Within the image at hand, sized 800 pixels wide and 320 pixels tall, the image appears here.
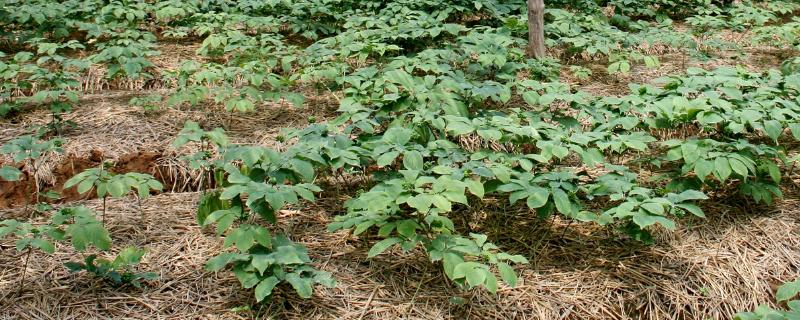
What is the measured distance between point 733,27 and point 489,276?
13.4 feet

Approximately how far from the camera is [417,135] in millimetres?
3186

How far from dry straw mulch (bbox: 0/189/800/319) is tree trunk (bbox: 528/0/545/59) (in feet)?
6.64

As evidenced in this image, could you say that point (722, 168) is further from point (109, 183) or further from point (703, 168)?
point (109, 183)

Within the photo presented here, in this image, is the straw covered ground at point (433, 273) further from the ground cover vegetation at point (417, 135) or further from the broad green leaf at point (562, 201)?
the broad green leaf at point (562, 201)

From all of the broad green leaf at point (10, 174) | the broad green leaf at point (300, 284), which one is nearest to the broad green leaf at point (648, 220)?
the broad green leaf at point (300, 284)

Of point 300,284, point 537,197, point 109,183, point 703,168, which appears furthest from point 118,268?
point 703,168

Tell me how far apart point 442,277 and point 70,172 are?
2.03 metres

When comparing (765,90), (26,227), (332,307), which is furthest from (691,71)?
(26,227)

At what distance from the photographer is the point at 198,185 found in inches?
135

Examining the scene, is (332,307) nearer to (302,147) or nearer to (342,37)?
(302,147)

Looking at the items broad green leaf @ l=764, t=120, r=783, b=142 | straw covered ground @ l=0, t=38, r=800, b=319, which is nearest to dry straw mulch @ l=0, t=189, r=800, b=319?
straw covered ground @ l=0, t=38, r=800, b=319

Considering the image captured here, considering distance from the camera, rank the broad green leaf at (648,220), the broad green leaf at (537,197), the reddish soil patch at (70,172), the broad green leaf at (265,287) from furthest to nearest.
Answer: the reddish soil patch at (70,172), the broad green leaf at (537,197), the broad green leaf at (648,220), the broad green leaf at (265,287)

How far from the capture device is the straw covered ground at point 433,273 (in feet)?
8.09

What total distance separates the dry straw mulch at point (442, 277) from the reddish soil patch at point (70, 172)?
0.24 meters
